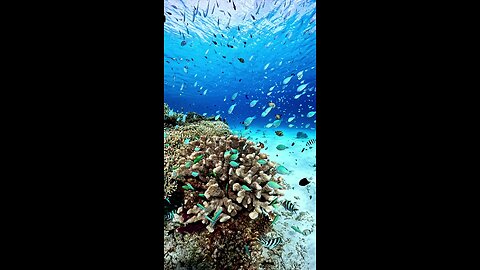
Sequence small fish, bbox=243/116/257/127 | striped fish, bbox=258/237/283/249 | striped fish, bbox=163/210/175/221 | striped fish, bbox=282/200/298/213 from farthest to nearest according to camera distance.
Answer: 1. small fish, bbox=243/116/257/127
2. striped fish, bbox=163/210/175/221
3. striped fish, bbox=282/200/298/213
4. striped fish, bbox=258/237/283/249

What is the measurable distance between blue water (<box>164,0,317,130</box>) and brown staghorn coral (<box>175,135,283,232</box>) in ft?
1.06

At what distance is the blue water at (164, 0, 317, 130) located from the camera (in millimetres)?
2334

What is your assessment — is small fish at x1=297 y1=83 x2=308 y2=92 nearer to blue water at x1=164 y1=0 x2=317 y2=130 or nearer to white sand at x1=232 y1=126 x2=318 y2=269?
blue water at x1=164 y1=0 x2=317 y2=130

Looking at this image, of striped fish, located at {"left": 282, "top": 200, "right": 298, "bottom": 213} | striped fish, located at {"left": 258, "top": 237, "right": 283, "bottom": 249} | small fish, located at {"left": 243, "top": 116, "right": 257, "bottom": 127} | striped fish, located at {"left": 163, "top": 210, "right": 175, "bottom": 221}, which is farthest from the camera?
small fish, located at {"left": 243, "top": 116, "right": 257, "bottom": 127}

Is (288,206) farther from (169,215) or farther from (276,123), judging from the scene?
(169,215)

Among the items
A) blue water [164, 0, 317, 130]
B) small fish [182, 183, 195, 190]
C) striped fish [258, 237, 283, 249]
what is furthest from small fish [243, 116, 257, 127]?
striped fish [258, 237, 283, 249]

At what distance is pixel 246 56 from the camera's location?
2.50 meters

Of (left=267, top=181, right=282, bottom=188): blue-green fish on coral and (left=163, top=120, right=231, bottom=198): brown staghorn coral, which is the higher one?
(left=163, top=120, right=231, bottom=198): brown staghorn coral

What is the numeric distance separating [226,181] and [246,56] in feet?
4.13

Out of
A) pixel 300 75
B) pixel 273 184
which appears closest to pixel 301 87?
pixel 300 75

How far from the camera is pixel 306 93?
2.39 m
